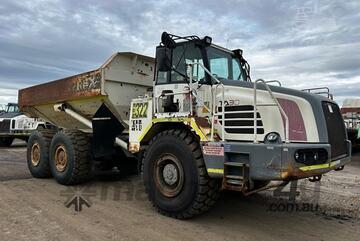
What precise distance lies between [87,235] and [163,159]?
5.09 ft

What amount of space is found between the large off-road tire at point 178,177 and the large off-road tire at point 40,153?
3.66 m

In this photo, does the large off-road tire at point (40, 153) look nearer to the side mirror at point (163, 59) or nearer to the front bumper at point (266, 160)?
the side mirror at point (163, 59)

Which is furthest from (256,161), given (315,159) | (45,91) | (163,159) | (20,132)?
(20,132)

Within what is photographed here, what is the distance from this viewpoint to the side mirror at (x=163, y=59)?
237 inches

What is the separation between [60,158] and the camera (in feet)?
26.9

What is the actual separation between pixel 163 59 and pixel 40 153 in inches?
169

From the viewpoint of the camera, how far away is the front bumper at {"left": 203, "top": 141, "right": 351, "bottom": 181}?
450cm

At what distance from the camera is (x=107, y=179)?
8797 millimetres

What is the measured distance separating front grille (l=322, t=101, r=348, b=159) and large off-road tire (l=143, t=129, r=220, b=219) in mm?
1607

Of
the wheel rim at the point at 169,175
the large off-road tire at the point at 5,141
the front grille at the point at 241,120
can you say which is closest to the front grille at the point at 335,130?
the front grille at the point at 241,120

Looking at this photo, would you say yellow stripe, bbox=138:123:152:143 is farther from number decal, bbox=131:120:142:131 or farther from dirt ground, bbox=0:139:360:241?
dirt ground, bbox=0:139:360:241

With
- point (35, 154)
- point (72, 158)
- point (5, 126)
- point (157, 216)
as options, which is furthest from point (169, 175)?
point (5, 126)

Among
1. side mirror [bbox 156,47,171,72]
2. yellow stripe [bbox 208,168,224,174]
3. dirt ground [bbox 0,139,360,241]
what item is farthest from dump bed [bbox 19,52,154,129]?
yellow stripe [bbox 208,168,224,174]

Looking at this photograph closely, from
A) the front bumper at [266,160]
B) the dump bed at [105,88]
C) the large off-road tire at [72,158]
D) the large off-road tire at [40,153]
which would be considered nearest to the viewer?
the front bumper at [266,160]
